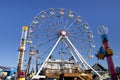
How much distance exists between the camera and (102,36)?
88.3 feet

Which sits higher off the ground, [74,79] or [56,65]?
[56,65]

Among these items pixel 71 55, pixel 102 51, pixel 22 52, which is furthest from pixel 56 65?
pixel 102 51

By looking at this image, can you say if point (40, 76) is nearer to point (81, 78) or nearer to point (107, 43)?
point (81, 78)

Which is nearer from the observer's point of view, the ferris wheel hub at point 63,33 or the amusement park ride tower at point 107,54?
the amusement park ride tower at point 107,54

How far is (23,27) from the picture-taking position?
166 feet

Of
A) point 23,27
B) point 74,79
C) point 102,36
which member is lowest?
point 74,79

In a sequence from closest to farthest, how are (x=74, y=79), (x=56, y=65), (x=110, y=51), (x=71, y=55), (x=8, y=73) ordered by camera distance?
1. (x=110, y=51)
2. (x=74, y=79)
3. (x=71, y=55)
4. (x=56, y=65)
5. (x=8, y=73)

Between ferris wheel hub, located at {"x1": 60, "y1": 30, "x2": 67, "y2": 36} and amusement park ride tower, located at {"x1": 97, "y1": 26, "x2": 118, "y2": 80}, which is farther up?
ferris wheel hub, located at {"x1": 60, "y1": 30, "x2": 67, "y2": 36}

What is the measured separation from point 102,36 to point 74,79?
64.7 feet

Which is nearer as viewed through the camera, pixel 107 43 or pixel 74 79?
pixel 107 43

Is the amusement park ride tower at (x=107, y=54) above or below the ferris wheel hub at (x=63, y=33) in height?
below

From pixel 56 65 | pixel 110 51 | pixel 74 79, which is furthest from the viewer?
pixel 56 65

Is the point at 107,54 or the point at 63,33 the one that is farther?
the point at 63,33

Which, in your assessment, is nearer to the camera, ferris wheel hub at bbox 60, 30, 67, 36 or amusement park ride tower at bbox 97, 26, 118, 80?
amusement park ride tower at bbox 97, 26, 118, 80
